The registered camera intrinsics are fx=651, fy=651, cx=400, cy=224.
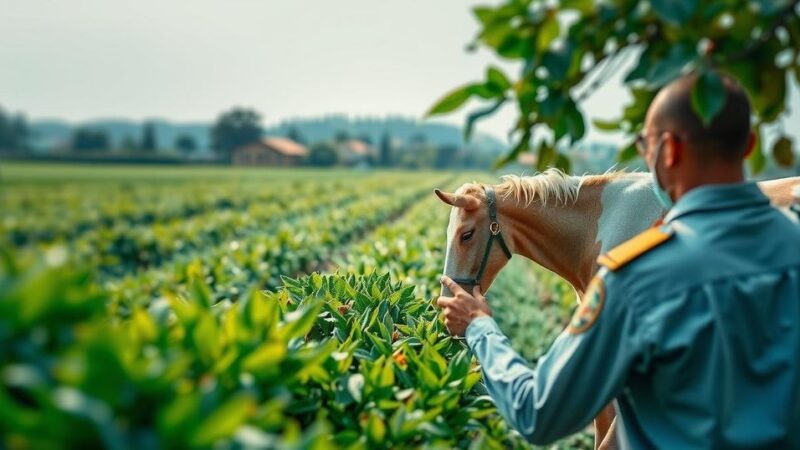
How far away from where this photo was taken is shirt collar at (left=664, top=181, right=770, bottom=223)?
178 cm

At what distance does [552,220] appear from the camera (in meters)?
3.97

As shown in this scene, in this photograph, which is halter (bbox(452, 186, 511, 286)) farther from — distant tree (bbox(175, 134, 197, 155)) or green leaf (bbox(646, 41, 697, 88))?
distant tree (bbox(175, 134, 197, 155))

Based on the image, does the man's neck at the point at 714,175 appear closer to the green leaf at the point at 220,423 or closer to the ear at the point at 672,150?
the ear at the point at 672,150

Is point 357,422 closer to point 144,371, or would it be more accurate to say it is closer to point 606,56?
point 144,371

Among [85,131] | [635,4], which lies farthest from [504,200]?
[85,131]

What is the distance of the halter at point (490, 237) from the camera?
3.78 metres

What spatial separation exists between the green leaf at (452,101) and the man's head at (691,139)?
61 centimetres

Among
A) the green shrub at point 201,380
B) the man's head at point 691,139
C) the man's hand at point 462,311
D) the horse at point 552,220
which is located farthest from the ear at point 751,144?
the horse at point 552,220

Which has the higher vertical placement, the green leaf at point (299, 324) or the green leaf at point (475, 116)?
A: the green leaf at point (475, 116)

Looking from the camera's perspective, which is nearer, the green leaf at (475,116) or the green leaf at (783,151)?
the green leaf at (475,116)

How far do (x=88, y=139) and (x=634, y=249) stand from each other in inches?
3117

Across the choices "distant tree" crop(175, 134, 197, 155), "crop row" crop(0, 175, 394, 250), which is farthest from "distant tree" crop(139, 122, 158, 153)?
"crop row" crop(0, 175, 394, 250)

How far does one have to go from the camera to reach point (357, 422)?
2.07 m

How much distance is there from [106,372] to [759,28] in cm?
152
